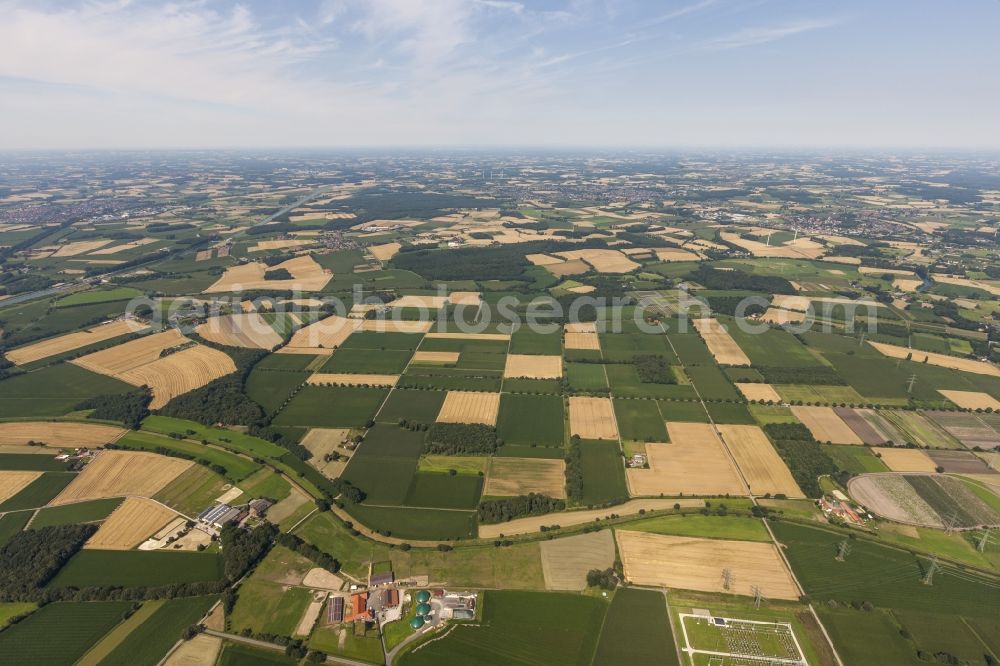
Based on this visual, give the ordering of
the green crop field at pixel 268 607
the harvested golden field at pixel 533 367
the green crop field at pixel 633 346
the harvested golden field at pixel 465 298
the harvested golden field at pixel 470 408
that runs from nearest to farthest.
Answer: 1. the green crop field at pixel 268 607
2. the harvested golden field at pixel 470 408
3. the harvested golden field at pixel 533 367
4. the green crop field at pixel 633 346
5. the harvested golden field at pixel 465 298

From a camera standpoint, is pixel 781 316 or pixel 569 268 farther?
pixel 569 268

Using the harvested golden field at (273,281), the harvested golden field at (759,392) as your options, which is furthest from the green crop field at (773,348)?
the harvested golden field at (273,281)

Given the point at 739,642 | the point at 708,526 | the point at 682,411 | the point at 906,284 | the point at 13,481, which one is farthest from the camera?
the point at 906,284

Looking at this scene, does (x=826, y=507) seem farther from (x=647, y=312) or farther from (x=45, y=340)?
(x=45, y=340)

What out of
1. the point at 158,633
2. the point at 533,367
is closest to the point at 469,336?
the point at 533,367

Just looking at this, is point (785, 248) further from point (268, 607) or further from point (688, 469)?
point (268, 607)

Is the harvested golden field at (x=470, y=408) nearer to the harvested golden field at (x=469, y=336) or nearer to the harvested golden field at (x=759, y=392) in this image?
the harvested golden field at (x=469, y=336)

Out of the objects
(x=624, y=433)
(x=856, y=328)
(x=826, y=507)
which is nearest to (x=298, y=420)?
(x=624, y=433)

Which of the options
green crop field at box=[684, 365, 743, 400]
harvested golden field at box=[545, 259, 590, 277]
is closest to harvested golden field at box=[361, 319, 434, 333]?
green crop field at box=[684, 365, 743, 400]
